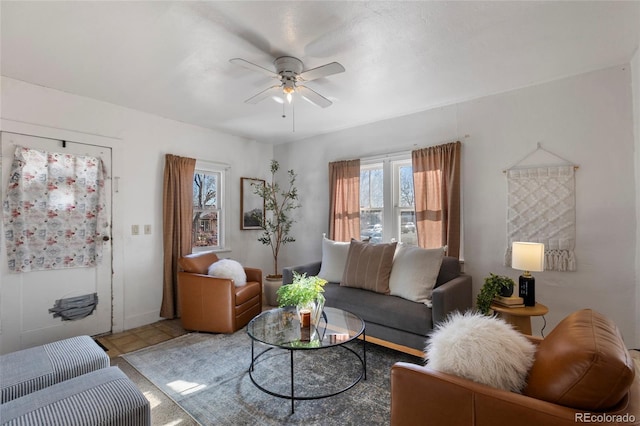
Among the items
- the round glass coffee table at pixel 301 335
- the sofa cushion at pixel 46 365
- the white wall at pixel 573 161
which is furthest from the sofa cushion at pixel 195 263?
the white wall at pixel 573 161

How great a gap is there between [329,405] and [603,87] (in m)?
3.41

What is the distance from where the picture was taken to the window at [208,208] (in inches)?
165

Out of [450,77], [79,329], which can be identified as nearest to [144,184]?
[79,329]

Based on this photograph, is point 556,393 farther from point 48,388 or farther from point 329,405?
point 48,388

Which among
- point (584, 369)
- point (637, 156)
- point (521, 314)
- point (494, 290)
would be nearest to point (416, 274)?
point (494, 290)

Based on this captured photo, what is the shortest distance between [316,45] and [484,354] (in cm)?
214

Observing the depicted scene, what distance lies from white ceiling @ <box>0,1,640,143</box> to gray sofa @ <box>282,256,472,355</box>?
6.14 feet

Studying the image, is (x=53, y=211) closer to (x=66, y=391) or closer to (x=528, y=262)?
(x=66, y=391)

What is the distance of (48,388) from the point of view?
147 cm

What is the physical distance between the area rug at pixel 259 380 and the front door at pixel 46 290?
0.88 metres

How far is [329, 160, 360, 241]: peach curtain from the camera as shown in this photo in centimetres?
410

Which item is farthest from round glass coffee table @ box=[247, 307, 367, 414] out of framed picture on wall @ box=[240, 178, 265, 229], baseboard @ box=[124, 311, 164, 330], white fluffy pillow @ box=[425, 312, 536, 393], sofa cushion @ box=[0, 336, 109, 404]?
framed picture on wall @ box=[240, 178, 265, 229]

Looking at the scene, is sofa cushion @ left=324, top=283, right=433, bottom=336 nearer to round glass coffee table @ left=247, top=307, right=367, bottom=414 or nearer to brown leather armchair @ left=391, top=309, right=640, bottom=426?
round glass coffee table @ left=247, top=307, right=367, bottom=414

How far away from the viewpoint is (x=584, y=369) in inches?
36.6
